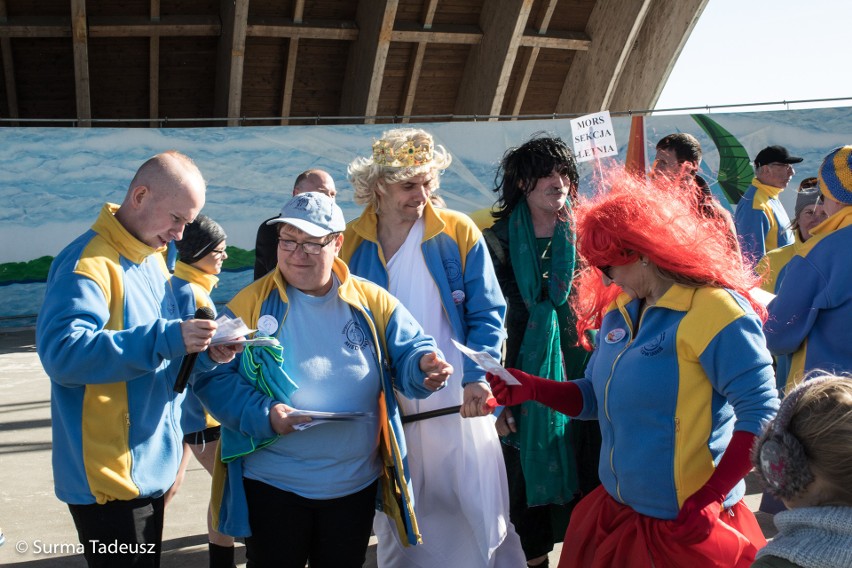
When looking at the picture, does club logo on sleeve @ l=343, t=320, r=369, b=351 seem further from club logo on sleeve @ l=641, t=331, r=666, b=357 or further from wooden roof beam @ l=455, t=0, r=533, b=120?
wooden roof beam @ l=455, t=0, r=533, b=120

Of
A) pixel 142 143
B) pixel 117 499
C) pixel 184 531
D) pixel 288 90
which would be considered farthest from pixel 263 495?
pixel 288 90

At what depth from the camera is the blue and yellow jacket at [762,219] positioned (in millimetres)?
6977

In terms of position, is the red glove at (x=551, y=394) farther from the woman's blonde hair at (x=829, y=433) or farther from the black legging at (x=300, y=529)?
the woman's blonde hair at (x=829, y=433)

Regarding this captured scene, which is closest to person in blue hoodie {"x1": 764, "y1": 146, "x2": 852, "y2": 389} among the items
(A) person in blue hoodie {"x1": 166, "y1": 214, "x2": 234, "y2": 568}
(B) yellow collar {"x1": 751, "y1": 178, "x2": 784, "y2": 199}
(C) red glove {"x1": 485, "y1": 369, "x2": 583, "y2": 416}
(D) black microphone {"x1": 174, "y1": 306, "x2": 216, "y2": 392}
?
(C) red glove {"x1": 485, "y1": 369, "x2": 583, "y2": 416}

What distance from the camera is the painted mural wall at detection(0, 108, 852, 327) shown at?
1306 cm

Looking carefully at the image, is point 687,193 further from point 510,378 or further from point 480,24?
point 480,24

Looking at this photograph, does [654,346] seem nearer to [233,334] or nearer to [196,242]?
[233,334]

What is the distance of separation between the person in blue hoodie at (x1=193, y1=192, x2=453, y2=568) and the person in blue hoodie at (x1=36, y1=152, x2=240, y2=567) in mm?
201

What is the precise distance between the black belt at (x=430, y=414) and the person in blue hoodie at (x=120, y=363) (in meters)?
0.98

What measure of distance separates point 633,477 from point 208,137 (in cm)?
1219

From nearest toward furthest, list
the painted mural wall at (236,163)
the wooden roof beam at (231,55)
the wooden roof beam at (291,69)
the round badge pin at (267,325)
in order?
the round badge pin at (267,325)
the painted mural wall at (236,163)
the wooden roof beam at (231,55)
the wooden roof beam at (291,69)

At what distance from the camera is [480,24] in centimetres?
1750

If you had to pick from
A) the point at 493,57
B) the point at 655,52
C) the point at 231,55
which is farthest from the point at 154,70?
the point at 655,52

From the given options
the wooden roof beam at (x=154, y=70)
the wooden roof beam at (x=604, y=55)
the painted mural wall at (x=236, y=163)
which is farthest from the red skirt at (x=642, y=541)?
the wooden roof beam at (x=604, y=55)
